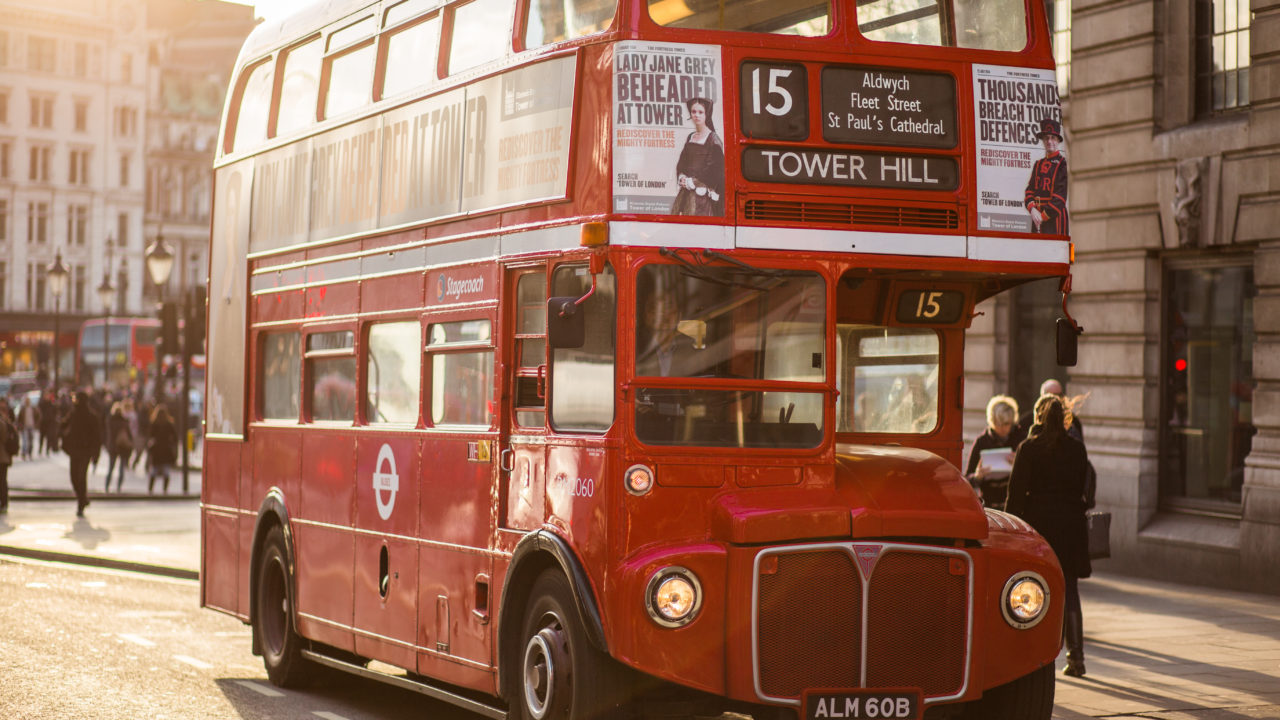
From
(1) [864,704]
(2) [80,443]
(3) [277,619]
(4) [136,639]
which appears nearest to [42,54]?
(2) [80,443]

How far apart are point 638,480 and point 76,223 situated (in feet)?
317

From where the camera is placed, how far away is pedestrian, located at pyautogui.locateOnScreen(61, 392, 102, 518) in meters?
27.4

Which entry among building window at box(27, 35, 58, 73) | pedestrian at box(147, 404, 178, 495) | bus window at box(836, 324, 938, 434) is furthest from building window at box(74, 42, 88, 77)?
bus window at box(836, 324, 938, 434)

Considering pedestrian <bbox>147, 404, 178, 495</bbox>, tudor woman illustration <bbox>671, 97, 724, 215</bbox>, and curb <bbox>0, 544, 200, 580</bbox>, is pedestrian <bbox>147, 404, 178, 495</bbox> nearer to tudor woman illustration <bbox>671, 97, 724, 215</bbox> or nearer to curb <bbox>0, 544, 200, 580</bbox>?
curb <bbox>0, 544, 200, 580</bbox>

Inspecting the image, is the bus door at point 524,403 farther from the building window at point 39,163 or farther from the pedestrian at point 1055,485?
the building window at point 39,163

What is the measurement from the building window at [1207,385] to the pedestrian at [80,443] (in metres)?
16.9

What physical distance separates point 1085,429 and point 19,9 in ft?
293

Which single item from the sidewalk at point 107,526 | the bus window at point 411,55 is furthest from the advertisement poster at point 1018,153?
the sidewalk at point 107,526

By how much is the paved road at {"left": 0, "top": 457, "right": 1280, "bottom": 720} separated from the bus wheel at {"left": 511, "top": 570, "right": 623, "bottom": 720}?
363 centimetres

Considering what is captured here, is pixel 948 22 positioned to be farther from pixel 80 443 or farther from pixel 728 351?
pixel 80 443

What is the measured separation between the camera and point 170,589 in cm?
Result: 1809

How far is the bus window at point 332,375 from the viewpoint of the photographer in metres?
10.9

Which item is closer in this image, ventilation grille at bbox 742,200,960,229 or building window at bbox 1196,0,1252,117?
ventilation grille at bbox 742,200,960,229

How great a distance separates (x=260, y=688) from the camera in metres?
11.8
